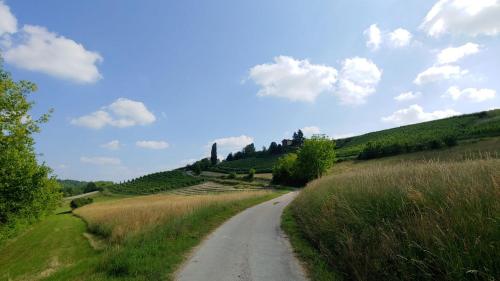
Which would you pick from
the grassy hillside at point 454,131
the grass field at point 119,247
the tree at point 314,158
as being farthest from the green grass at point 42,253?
the grassy hillside at point 454,131

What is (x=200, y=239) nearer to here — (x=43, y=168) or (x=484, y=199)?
(x=484, y=199)

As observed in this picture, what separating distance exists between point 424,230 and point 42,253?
2442 cm

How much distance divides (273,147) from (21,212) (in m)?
142

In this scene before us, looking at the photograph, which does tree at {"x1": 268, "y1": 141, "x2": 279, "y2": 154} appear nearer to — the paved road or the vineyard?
the vineyard

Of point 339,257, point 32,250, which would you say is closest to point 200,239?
point 339,257

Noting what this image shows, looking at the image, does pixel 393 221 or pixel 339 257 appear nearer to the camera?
pixel 393 221

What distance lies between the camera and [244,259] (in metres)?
9.23

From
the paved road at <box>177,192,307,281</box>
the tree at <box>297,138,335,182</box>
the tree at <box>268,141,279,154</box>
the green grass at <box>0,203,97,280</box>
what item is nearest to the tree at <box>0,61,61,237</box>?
the green grass at <box>0,203,97,280</box>

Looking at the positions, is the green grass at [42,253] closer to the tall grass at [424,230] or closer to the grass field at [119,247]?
the grass field at [119,247]

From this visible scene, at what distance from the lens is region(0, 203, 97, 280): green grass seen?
17.2 metres

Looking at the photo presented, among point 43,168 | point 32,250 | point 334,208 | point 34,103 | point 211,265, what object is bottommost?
point 32,250

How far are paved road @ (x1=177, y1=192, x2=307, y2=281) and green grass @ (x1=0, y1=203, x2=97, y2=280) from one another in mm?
7133

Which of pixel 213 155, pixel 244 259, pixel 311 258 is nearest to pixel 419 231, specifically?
pixel 311 258

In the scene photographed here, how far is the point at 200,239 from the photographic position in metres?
12.9
